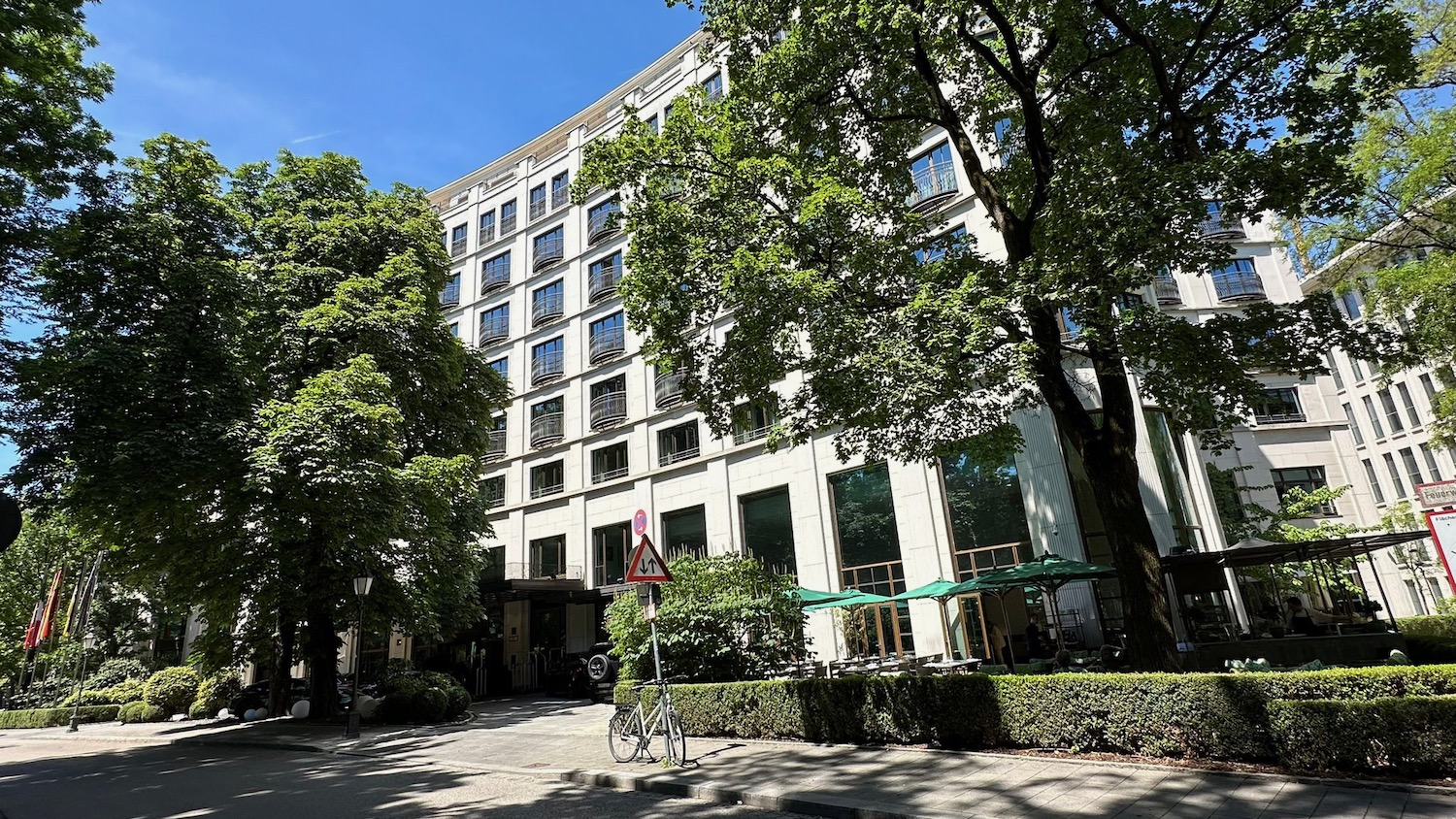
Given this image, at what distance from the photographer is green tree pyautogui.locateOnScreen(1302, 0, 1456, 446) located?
1378 cm

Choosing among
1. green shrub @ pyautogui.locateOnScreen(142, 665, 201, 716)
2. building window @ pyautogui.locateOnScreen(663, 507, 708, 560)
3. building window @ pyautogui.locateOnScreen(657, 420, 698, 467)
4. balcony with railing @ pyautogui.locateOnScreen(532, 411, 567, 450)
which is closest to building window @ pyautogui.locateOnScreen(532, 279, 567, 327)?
balcony with railing @ pyautogui.locateOnScreen(532, 411, 567, 450)

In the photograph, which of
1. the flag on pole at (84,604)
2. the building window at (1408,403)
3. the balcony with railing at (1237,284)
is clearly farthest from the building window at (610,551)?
the building window at (1408,403)

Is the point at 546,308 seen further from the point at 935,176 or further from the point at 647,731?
the point at 647,731

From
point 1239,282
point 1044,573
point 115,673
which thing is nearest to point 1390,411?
point 1239,282

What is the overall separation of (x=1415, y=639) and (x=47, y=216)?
28.6m

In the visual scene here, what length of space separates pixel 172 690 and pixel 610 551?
1842cm

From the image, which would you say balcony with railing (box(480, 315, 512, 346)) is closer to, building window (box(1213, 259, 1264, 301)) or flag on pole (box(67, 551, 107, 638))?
flag on pole (box(67, 551, 107, 638))

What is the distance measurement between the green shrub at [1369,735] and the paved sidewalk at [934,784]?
43cm

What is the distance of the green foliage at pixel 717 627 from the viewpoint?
46.4 ft

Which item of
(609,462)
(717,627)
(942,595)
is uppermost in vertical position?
(609,462)

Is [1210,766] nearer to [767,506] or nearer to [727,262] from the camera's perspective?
[727,262]

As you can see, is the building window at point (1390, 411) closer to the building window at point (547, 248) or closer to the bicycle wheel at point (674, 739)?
the building window at point (547, 248)

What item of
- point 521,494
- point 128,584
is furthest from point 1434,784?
point 521,494

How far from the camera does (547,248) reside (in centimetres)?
3694
